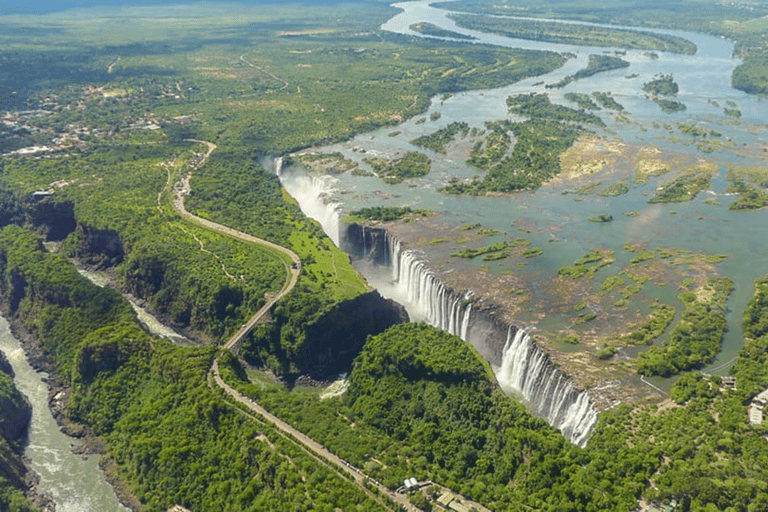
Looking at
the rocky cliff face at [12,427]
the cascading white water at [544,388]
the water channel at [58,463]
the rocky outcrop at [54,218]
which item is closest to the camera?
the cascading white water at [544,388]

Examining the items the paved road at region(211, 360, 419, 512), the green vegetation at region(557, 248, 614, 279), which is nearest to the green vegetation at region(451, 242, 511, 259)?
the green vegetation at region(557, 248, 614, 279)

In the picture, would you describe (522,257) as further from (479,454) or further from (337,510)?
(337,510)

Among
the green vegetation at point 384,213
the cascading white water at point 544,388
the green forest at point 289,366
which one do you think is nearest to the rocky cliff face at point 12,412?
the green forest at point 289,366

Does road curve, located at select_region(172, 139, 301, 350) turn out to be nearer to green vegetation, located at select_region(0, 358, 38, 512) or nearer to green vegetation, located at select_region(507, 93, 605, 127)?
green vegetation, located at select_region(0, 358, 38, 512)

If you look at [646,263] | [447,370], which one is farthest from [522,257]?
[447,370]

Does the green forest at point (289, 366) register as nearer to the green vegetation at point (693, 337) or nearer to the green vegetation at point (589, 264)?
the green vegetation at point (693, 337)

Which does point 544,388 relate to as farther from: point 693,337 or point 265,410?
point 265,410
